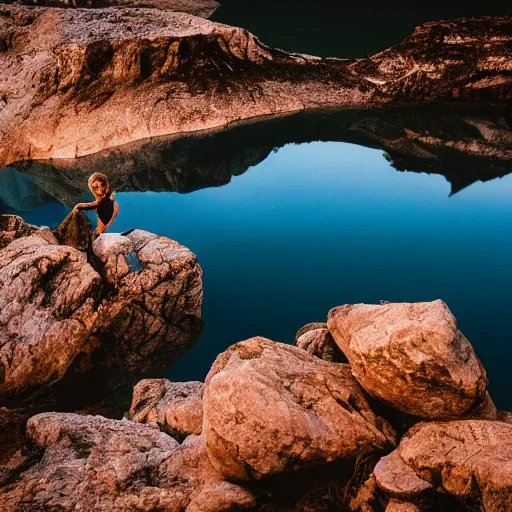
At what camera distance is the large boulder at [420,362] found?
791 centimetres

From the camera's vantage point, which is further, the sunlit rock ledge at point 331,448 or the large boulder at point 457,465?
the sunlit rock ledge at point 331,448

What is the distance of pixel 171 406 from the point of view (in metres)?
11.3

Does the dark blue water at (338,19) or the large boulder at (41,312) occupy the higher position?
the dark blue water at (338,19)

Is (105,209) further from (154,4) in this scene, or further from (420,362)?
(154,4)

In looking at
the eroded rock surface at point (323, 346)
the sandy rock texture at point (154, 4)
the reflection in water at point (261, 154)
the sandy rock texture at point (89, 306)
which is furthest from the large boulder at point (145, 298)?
the sandy rock texture at point (154, 4)

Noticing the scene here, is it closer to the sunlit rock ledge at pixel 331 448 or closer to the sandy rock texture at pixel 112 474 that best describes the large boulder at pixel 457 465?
the sunlit rock ledge at pixel 331 448

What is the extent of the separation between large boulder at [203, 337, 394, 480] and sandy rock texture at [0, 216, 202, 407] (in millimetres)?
6942

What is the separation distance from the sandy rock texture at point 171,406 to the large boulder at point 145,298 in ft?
8.34

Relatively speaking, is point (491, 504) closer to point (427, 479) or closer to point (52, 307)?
point (427, 479)

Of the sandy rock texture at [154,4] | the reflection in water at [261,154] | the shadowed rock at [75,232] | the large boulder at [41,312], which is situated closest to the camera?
the large boulder at [41,312]

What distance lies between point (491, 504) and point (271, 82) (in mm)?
47078

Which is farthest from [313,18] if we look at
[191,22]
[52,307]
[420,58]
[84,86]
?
Answer: [52,307]

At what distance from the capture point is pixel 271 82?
4788 centimetres

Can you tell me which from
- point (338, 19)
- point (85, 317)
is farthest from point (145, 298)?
point (338, 19)
